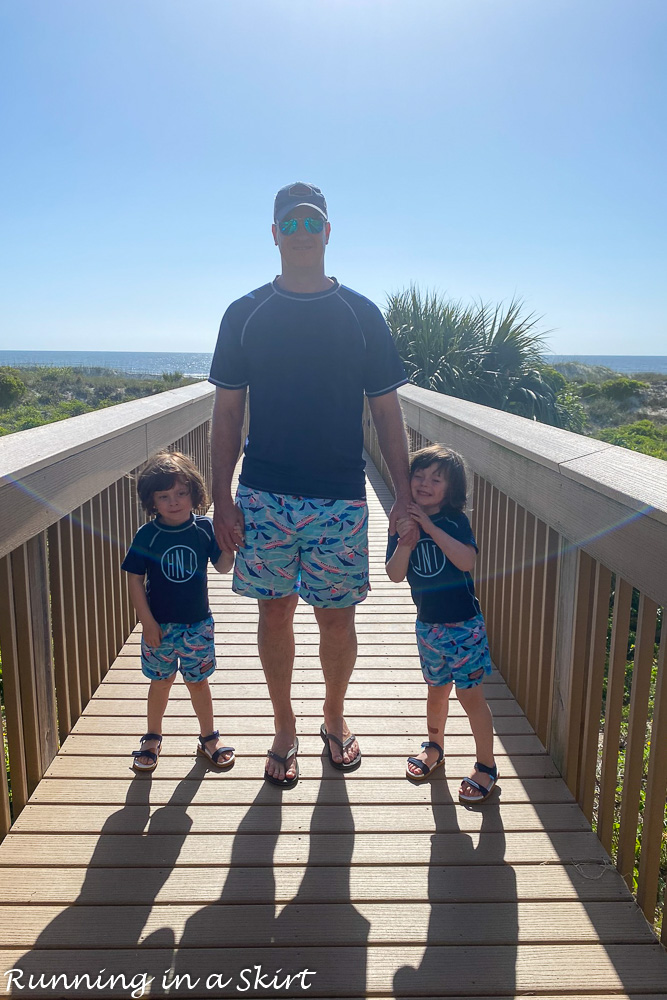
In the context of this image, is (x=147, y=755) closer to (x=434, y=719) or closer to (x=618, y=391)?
(x=434, y=719)

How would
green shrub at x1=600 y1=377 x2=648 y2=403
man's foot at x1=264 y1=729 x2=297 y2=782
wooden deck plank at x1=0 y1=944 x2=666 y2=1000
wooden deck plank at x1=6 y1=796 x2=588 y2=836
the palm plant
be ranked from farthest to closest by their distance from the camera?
green shrub at x1=600 y1=377 x2=648 y2=403 < the palm plant < man's foot at x1=264 y1=729 x2=297 y2=782 < wooden deck plank at x1=6 y1=796 x2=588 y2=836 < wooden deck plank at x1=0 y1=944 x2=666 y2=1000

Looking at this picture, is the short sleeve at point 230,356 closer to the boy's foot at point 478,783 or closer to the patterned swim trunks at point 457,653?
the patterned swim trunks at point 457,653

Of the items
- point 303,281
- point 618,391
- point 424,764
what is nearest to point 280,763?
point 424,764

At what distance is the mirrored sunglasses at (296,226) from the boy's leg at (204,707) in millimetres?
1372

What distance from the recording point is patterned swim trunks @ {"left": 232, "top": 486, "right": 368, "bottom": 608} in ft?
6.81

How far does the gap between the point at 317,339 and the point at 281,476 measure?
0.40m

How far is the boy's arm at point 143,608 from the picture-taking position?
2.12m

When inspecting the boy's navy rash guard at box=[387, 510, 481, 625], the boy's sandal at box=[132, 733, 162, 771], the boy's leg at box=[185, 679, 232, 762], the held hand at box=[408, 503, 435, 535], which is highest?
the held hand at box=[408, 503, 435, 535]

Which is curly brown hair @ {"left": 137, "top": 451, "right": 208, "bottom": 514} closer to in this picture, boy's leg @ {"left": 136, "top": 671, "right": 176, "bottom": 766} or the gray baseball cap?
boy's leg @ {"left": 136, "top": 671, "right": 176, "bottom": 766}

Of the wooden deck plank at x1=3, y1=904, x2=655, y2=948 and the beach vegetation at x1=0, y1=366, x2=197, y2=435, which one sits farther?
the beach vegetation at x1=0, y1=366, x2=197, y2=435

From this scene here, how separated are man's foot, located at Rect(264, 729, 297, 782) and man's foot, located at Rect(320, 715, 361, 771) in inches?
5.0

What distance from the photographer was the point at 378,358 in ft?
6.81

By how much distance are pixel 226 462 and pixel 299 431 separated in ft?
0.87

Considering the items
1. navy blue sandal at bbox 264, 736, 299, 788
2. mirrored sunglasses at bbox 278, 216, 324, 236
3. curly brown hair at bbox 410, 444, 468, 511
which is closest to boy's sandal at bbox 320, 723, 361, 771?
navy blue sandal at bbox 264, 736, 299, 788
